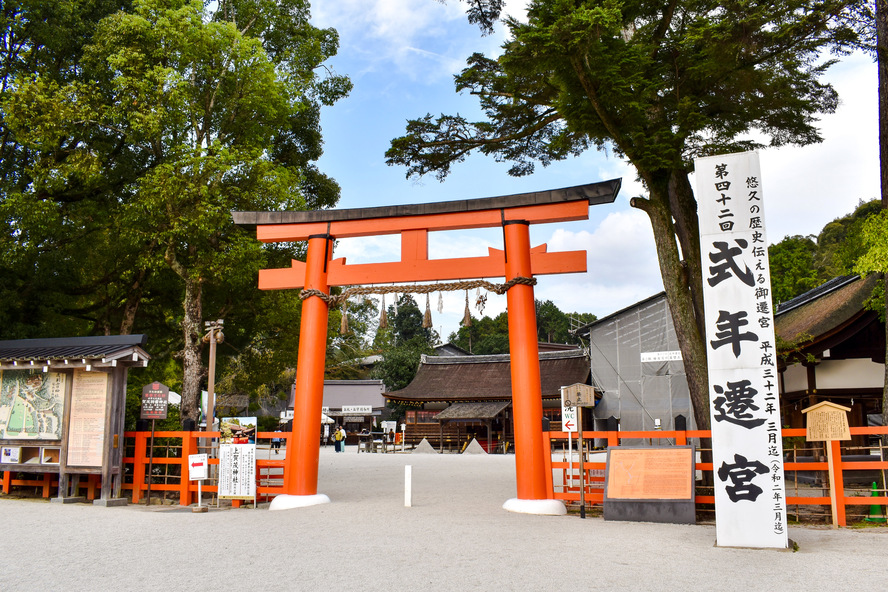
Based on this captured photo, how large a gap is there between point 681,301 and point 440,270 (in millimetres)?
3538

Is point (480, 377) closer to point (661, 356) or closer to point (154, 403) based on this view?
point (661, 356)

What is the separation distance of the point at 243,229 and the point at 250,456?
789 centimetres

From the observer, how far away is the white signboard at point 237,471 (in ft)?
31.4

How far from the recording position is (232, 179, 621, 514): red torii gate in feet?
29.0

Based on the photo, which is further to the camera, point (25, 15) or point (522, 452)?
point (25, 15)

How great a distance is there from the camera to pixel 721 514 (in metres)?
6.16

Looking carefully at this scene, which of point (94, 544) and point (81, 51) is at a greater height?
point (81, 51)

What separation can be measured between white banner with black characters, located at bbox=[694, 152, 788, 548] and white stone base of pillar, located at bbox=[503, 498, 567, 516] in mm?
2660

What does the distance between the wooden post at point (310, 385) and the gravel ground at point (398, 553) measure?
768 millimetres

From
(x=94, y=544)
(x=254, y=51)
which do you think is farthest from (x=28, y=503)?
(x=254, y=51)

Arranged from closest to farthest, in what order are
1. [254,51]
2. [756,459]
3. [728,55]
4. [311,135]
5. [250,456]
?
[756,459] → [728,55] → [250,456] → [254,51] → [311,135]

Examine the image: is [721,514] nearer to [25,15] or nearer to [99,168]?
[99,168]

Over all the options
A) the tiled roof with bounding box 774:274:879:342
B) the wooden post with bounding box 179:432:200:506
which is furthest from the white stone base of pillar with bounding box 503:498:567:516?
the tiled roof with bounding box 774:274:879:342

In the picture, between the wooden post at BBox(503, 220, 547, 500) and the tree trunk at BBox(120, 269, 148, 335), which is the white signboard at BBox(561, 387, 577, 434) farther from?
the tree trunk at BBox(120, 269, 148, 335)
